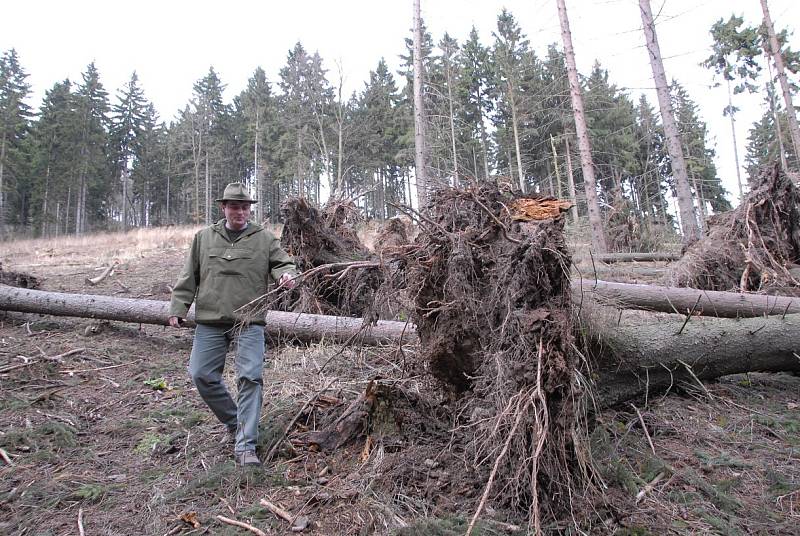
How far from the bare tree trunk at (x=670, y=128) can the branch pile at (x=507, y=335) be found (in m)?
10.0

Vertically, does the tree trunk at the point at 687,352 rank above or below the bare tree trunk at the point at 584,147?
below

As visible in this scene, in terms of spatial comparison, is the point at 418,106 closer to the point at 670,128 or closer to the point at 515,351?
the point at 670,128

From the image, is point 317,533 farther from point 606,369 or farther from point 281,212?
point 281,212

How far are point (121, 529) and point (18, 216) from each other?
47841mm

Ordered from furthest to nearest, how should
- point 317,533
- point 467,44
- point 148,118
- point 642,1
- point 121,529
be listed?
point 148,118
point 467,44
point 642,1
point 121,529
point 317,533

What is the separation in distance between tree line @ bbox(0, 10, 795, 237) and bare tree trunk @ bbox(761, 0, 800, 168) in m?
4.71

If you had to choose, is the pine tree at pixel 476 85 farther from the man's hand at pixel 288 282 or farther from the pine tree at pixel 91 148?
the pine tree at pixel 91 148

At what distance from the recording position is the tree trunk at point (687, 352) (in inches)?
143

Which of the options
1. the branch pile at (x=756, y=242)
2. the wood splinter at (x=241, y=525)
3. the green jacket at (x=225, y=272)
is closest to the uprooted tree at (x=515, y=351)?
the green jacket at (x=225, y=272)

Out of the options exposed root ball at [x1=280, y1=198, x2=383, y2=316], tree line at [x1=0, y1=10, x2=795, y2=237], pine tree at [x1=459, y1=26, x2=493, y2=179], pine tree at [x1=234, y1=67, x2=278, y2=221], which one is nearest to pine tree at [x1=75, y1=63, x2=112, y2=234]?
tree line at [x1=0, y1=10, x2=795, y2=237]

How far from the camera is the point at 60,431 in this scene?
13.0 feet

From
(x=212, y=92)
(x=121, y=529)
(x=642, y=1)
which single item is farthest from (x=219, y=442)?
(x=212, y=92)

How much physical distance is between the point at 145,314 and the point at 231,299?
4150 mm

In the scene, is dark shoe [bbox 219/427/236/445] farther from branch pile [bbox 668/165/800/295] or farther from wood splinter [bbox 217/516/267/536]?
branch pile [bbox 668/165/800/295]
